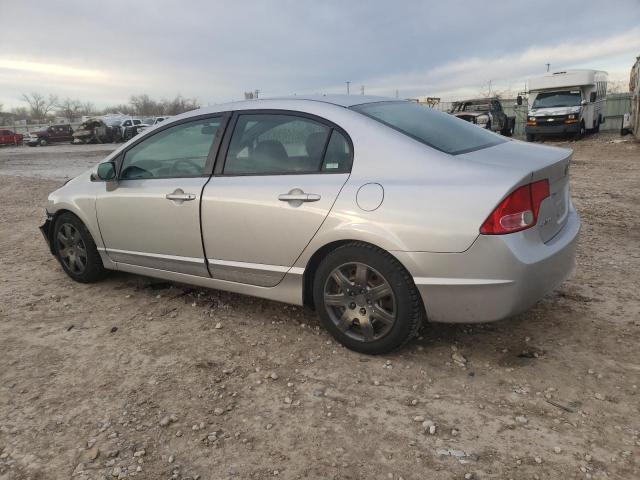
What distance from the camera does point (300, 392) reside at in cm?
281

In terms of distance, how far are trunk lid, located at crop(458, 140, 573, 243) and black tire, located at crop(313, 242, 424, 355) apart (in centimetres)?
71

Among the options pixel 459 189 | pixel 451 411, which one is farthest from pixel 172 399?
pixel 459 189

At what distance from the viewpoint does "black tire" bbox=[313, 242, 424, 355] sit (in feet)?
9.43

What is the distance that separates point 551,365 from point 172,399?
85.5 inches

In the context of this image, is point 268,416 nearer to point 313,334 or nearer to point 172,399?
point 172,399

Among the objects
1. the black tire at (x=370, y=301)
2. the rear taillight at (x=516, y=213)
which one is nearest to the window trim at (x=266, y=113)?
the black tire at (x=370, y=301)

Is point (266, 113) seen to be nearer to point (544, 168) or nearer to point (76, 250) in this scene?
point (544, 168)

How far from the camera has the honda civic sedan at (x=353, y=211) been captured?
2.68 m

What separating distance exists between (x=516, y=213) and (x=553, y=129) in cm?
2054

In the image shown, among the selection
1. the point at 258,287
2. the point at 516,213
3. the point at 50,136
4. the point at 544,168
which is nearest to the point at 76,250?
the point at 258,287

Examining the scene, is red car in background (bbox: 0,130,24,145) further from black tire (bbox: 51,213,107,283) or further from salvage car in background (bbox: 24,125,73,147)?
black tire (bbox: 51,213,107,283)

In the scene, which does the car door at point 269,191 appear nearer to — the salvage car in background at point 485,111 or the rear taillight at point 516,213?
the rear taillight at point 516,213

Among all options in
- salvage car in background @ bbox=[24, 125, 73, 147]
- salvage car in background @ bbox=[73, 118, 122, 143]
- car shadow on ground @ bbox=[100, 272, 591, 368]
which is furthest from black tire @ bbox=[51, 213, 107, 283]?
salvage car in background @ bbox=[24, 125, 73, 147]

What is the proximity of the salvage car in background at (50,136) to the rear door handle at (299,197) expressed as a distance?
3997cm
